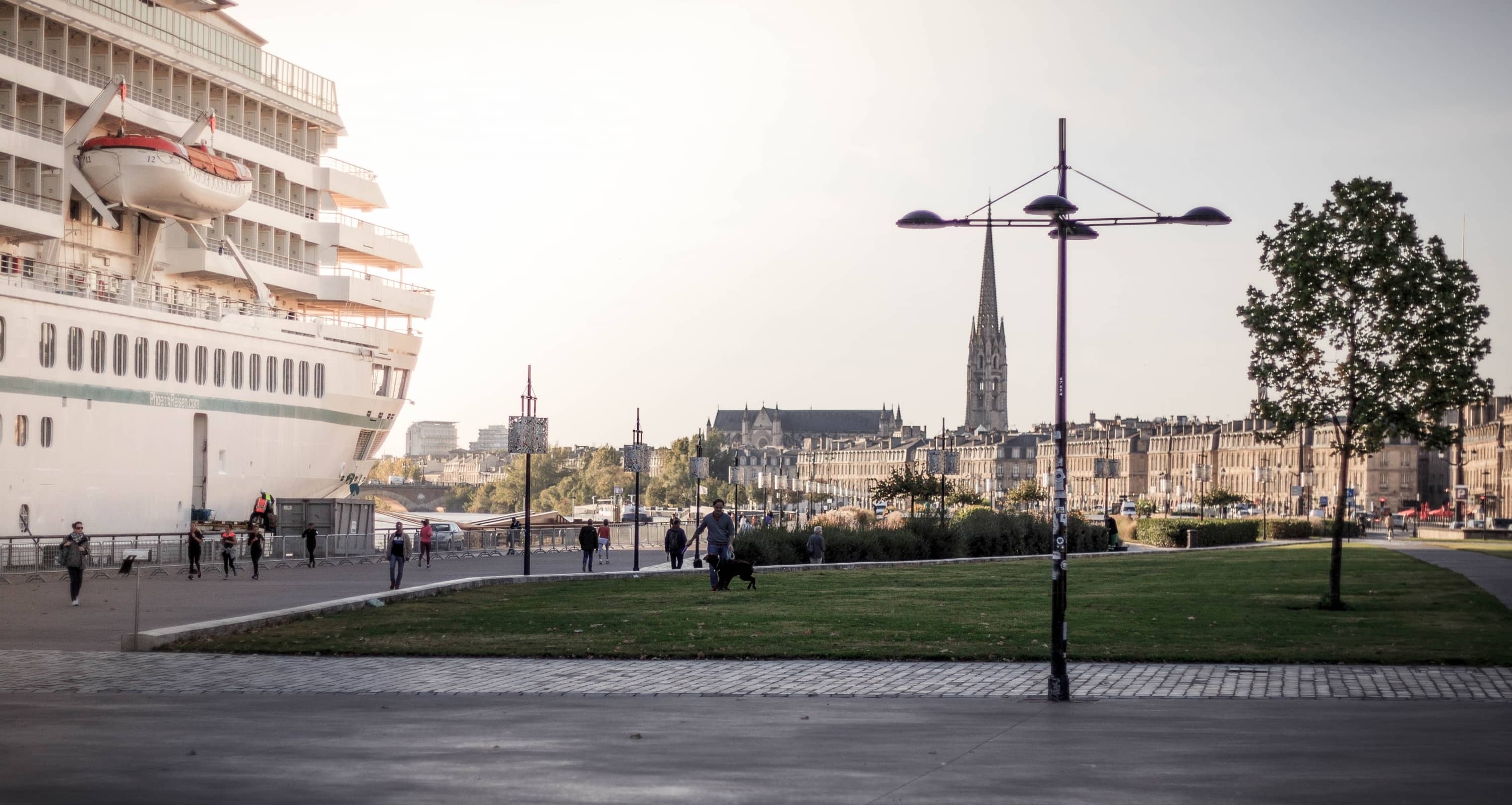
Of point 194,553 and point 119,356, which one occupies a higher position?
point 119,356

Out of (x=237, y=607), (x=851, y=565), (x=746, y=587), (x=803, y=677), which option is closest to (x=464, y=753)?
(x=803, y=677)

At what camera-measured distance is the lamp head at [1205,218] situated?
50.8ft

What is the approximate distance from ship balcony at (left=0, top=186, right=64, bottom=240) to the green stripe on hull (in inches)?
195

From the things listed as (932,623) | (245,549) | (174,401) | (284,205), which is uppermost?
(284,205)

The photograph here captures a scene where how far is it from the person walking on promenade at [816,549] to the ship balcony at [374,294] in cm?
2505

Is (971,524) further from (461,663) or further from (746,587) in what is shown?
(461,663)

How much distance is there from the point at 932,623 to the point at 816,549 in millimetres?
21899

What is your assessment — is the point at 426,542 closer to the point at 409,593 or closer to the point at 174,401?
the point at 174,401

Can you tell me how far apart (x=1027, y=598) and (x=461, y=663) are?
1396cm

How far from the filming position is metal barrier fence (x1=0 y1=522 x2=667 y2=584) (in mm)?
41688

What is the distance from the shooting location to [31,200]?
47.2 metres

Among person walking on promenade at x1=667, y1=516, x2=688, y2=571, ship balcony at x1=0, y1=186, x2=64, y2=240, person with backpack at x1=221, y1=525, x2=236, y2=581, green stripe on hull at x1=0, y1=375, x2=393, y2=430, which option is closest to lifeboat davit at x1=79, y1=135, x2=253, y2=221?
ship balcony at x1=0, y1=186, x2=64, y2=240

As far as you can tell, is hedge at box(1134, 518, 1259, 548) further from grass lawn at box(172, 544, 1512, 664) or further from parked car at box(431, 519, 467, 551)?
grass lawn at box(172, 544, 1512, 664)

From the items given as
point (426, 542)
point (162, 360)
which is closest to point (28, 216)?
point (162, 360)
